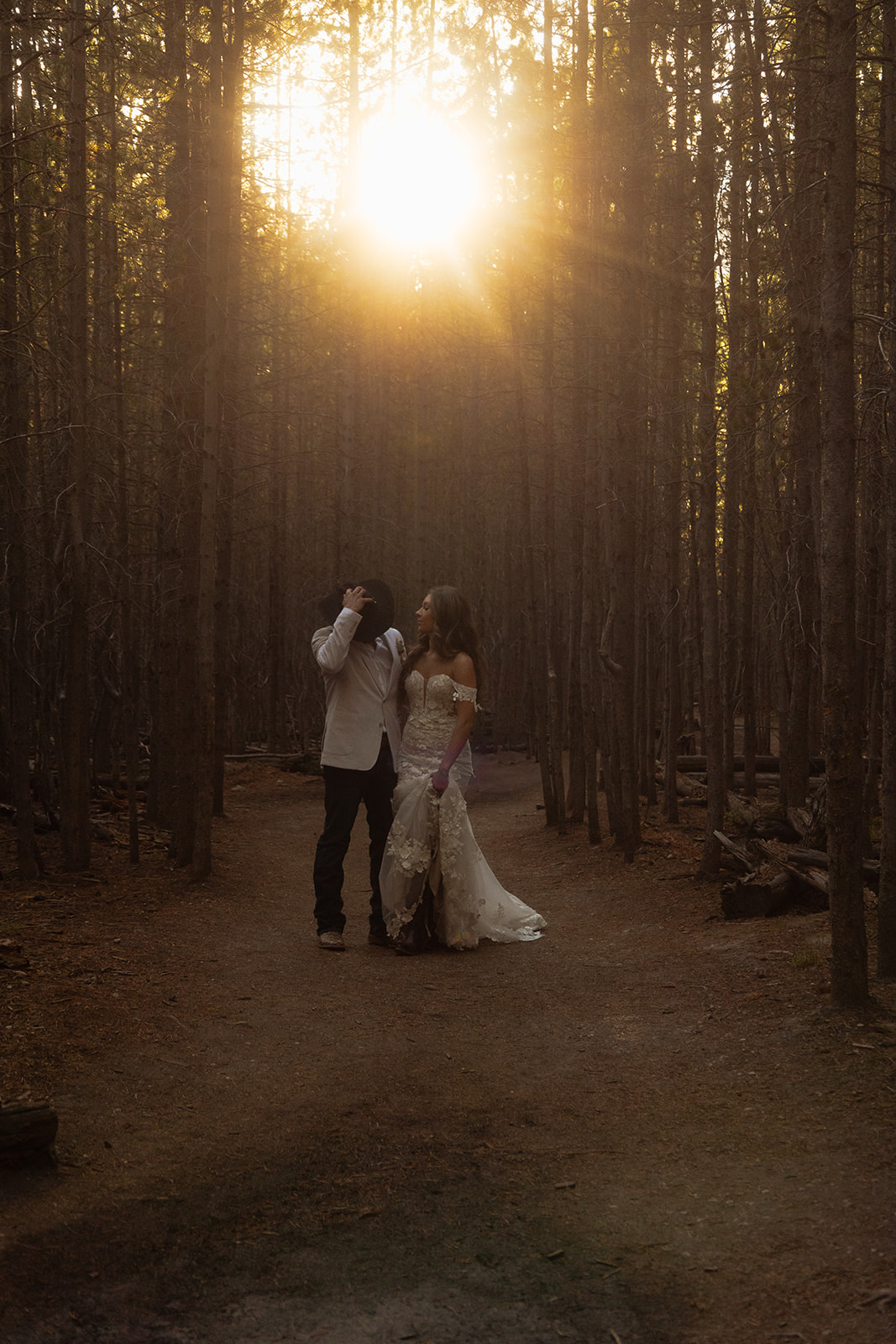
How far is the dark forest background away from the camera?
575cm

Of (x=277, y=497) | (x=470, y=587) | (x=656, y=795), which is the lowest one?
(x=656, y=795)

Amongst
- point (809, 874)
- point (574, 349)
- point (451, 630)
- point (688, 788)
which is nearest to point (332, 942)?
point (451, 630)

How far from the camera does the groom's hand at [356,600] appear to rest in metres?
6.96

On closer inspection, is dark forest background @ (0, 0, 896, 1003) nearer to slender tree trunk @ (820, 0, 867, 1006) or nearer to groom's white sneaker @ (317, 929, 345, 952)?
slender tree trunk @ (820, 0, 867, 1006)

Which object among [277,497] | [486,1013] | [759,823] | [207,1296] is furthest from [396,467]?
[207,1296]

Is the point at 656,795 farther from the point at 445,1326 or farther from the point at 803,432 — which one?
the point at 445,1326

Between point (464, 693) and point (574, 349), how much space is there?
700cm

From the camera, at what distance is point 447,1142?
392cm

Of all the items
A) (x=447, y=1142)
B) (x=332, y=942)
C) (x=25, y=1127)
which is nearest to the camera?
(x=25, y=1127)

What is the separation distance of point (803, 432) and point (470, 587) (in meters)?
16.8

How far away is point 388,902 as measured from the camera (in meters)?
7.07

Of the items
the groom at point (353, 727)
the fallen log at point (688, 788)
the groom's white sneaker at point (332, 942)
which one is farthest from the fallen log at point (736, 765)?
the groom's white sneaker at point (332, 942)

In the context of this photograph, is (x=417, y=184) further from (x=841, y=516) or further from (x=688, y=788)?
(x=841, y=516)

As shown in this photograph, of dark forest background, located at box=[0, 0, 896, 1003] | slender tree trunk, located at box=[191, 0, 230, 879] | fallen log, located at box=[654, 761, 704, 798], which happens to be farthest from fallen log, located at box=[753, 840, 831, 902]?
fallen log, located at box=[654, 761, 704, 798]
